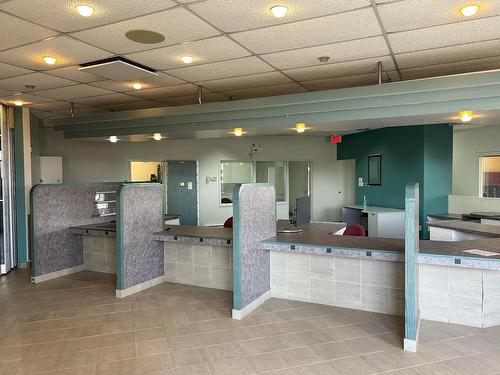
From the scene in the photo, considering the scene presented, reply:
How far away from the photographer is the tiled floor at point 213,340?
2.54 meters

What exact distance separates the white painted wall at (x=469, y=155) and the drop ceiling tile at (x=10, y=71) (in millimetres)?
6803

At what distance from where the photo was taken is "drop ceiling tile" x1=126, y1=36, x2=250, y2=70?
3167 millimetres

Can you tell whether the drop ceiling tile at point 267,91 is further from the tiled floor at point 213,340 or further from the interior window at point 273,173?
the interior window at point 273,173

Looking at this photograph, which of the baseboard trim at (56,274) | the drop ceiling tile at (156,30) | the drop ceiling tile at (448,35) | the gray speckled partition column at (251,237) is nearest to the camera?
the drop ceiling tile at (156,30)

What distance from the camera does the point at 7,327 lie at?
10.7 feet

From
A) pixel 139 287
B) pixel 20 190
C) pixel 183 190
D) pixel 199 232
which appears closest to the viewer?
pixel 139 287

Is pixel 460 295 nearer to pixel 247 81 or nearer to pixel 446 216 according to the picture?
pixel 247 81

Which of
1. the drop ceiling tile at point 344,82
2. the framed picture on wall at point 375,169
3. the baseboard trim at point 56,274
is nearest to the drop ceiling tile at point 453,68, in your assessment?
the drop ceiling tile at point 344,82

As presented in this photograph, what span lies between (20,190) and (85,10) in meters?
4.11

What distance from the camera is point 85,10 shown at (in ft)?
8.19

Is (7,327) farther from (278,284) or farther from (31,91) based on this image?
(31,91)

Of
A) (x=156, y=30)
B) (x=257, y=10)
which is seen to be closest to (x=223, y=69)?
(x=156, y=30)

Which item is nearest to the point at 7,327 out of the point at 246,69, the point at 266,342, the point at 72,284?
the point at 72,284

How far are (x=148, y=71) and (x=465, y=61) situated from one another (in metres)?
3.16
